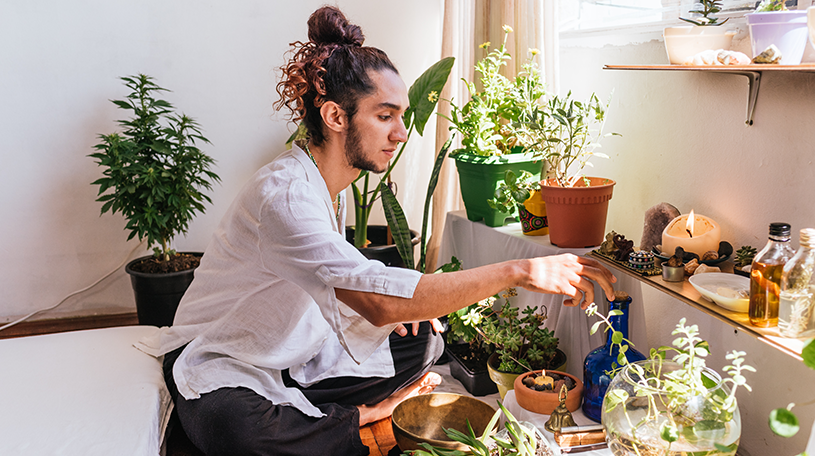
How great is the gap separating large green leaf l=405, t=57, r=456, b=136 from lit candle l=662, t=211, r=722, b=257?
46.6 inches

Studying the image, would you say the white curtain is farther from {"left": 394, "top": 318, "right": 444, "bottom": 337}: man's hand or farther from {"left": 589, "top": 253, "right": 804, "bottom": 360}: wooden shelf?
{"left": 589, "top": 253, "right": 804, "bottom": 360}: wooden shelf

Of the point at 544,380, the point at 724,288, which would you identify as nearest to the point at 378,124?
the point at 544,380

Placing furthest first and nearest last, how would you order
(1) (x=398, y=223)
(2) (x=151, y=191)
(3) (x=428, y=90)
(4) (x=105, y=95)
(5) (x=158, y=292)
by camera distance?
1. (4) (x=105, y=95)
2. (5) (x=158, y=292)
3. (2) (x=151, y=191)
4. (3) (x=428, y=90)
5. (1) (x=398, y=223)

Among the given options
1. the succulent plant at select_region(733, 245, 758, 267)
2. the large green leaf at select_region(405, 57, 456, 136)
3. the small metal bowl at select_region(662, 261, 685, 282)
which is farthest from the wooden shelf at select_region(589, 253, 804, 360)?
the large green leaf at select_region(405, 57, 456, 136)

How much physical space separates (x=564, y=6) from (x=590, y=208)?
1042 mm

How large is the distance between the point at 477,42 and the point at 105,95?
179cm

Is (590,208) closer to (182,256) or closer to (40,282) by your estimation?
(182,256)

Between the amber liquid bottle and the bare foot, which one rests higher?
the amber liquid bottle

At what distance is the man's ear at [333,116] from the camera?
1546mm

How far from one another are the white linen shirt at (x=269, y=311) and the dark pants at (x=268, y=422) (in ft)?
0.10

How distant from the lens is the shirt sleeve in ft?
4.14

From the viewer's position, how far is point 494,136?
6.77 feet

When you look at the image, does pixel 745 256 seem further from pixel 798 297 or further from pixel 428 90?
pixel 428 90

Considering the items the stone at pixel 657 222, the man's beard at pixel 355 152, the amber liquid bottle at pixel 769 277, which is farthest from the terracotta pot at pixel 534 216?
the amber liquid bottle at pixel 769 277
